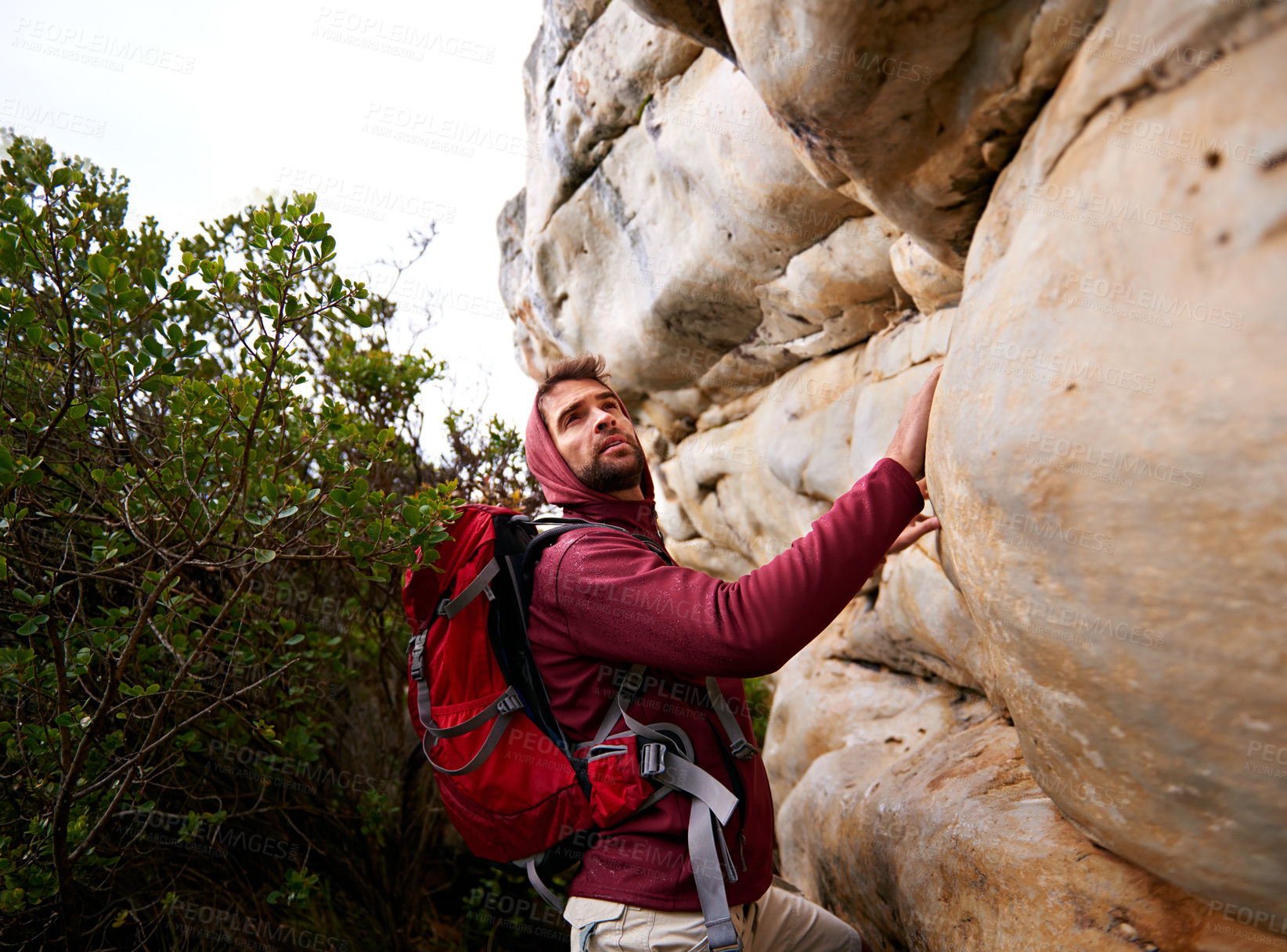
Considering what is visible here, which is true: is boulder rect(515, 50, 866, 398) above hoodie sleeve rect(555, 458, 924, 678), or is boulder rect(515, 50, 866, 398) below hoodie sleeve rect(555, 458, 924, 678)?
above

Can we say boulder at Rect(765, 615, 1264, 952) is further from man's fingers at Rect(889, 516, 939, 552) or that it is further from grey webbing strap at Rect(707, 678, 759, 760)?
man's fingers at Rect(889, 516, 939, 552)

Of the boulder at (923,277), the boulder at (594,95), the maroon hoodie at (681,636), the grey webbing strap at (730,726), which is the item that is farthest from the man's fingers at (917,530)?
the boulder at (594,95)

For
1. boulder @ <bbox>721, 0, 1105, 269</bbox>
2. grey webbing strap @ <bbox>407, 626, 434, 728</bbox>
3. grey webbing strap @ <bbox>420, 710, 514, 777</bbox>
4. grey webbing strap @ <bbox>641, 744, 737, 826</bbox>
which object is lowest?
grey webbing strap @ <bbox>641, 744, 737, 826</bbox>

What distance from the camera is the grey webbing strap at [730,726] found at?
7.78ft

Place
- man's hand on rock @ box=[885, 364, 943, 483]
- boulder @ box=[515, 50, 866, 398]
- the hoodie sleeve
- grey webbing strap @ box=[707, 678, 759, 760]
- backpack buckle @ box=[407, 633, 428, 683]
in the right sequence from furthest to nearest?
boulder @ box=[515, 50, 866, 398] < backpack buckle @ box=[407, 633, 428, 683] < grey webbing strap @ box=[707, 678, 759, 760] < man's hand on rock @ box=[885, 364, 943, 483] < the hoodie sleeve

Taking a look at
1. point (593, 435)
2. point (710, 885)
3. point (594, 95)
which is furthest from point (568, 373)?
point (594, 95)

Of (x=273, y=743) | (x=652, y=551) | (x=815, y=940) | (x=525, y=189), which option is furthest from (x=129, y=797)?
(x=525, y=189)

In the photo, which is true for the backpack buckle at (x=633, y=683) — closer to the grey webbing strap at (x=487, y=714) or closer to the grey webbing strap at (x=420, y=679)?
the grey webbing strap at (x=487, y=714)

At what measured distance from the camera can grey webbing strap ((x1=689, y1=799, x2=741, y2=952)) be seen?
2053mm

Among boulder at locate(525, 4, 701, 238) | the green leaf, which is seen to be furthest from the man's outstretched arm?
boulder at locate(525, 4, 701, 238)

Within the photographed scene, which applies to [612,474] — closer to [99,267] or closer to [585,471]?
[585,471]

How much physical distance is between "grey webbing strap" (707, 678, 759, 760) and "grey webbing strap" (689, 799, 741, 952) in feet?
0.88

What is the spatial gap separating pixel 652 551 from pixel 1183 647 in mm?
1379

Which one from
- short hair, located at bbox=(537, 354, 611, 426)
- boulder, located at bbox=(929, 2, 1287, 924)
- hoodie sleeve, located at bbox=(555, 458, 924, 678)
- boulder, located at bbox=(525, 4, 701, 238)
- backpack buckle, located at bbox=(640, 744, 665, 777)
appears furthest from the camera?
boulder, located at bbox=(525, 4, 701, 238)
